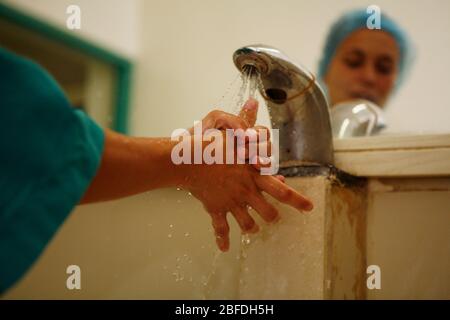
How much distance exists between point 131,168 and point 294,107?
0.15 meters

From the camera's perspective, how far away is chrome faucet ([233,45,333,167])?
383 millimetres

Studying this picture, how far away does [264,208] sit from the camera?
0.39 meters

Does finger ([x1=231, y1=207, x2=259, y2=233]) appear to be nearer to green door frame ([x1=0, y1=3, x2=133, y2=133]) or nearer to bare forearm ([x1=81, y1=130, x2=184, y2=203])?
bare forearm ([x1=81, y1=130, x2=184, y2=203])

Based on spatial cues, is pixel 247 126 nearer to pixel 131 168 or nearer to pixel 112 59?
pixel 131 168

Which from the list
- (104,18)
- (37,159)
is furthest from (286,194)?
(104,18)

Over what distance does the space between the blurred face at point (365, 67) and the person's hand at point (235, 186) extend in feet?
1.60

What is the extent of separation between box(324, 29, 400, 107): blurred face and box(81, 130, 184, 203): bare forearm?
55 centimetres

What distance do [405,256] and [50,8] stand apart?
3.34 ft

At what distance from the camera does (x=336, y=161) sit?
43 cm

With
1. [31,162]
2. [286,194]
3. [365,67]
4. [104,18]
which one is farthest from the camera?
[104,18]

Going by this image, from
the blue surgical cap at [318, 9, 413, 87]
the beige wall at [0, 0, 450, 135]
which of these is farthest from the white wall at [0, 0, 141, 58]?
the blue surgical cap at [318, 9, 413, 87]

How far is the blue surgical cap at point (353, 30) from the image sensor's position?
90 centimetres
